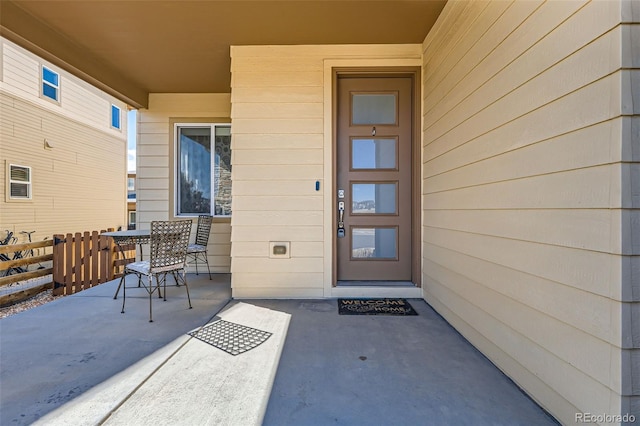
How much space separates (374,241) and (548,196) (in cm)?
189

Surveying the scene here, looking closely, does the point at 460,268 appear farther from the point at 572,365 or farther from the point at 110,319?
the point at 110,319

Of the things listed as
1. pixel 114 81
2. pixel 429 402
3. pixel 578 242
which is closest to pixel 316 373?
pixel 429 402

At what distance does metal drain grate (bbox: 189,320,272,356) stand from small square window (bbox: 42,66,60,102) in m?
7.93

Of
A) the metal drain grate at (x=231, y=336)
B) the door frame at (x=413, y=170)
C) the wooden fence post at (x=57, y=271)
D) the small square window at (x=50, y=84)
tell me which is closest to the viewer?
the metal drain grate at (x=231, y=336)

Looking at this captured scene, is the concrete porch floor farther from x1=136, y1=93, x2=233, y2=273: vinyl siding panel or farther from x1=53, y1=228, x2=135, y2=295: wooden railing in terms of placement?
x1=136, y1=93, x2=233, y2=273: vinyl siding panel

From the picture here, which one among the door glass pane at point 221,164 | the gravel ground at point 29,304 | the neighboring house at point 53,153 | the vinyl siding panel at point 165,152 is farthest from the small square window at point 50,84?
the door glass pane at point 221,164

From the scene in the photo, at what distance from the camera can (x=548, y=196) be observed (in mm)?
1365

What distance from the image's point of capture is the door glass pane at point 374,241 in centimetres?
314

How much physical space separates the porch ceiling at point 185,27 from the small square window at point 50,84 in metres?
4.93

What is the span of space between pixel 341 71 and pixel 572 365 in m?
3.02

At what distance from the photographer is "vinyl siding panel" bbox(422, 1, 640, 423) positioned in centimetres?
104

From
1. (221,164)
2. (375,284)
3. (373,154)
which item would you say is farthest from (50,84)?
(375,284)

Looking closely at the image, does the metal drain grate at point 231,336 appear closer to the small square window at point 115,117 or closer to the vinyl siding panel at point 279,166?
the vinyl siding panel at point 279,166

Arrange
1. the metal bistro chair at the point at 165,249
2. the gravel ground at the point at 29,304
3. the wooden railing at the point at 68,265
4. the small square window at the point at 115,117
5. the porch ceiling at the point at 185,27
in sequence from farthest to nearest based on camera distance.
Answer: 1. the small square window at the point at 115,117
2. the wooden railing at the point at 68,265
3. the gravel ground at the point at 29,304
4. the metal bistro chair at the point at 165,249
5. the porch ceiling at the point at 185,27
